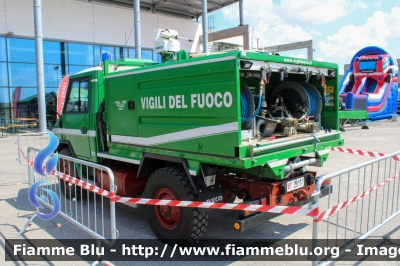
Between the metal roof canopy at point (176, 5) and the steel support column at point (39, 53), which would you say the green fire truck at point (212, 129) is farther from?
the metal roof canopy at point (176, 5)

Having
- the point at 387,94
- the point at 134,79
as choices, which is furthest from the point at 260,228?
the point at 387,94

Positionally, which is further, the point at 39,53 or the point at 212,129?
the point at 39,53

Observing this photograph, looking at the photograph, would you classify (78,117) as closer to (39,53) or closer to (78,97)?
(78,97)

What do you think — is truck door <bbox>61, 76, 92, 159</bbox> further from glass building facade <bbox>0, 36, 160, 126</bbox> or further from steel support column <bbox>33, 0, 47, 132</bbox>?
glass building facade <bbox>0, 36, 160, 126</bbox>

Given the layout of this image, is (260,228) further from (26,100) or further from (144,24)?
(144,24)

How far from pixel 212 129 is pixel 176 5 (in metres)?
24.4

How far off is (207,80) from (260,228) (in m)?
2.43

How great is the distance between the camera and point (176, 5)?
26.0m

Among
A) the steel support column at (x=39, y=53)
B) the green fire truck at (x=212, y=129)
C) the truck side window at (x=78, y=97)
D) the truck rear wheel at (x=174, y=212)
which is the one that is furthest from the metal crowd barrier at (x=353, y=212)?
the steel support column at (x=39, y=53)

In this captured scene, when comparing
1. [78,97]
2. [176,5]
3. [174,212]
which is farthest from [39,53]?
[176,5]

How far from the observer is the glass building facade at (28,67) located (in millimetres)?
19922

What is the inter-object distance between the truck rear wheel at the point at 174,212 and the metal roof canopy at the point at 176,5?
22315 millimetres

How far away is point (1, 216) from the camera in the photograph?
570 centimetres

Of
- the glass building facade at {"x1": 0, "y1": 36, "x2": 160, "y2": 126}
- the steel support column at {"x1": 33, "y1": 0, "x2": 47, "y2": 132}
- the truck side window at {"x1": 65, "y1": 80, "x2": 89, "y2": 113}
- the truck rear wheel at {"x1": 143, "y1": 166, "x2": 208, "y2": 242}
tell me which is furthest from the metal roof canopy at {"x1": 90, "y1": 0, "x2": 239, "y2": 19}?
the truck rear wheel at {"x1": 143, "y1": 166, "x2": 208, "y2": 242}
